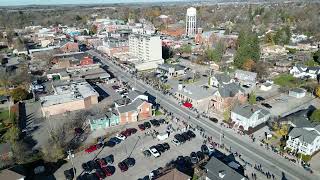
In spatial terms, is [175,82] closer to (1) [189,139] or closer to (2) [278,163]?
(1) [189,139]

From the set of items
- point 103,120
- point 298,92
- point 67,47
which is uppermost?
point 67,47

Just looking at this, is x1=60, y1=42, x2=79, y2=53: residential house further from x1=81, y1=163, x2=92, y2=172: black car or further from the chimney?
the chimney

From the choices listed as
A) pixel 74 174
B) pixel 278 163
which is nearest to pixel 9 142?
pixel 74 174

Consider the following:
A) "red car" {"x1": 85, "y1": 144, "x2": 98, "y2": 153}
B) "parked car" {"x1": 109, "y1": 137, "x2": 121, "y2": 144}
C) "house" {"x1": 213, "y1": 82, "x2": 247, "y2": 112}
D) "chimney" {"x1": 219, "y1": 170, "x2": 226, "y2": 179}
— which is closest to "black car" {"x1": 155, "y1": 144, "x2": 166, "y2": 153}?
"parked car" {"x1": 109, "y1": 137, "x2": 121, "y2": 144}

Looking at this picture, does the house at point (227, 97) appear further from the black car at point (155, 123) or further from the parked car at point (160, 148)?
the parked car at point (160, 148)

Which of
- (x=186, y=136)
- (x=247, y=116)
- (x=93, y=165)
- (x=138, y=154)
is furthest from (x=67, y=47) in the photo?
(x=247, y=116)

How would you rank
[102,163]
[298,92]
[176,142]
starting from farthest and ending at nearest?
1. [298,92]
2. [176,142]
3. [102,163]

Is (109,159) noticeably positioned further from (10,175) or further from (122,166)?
(10,175)
